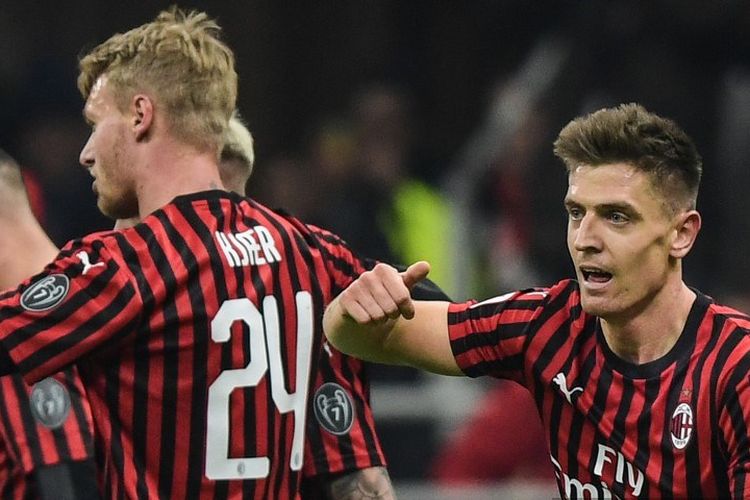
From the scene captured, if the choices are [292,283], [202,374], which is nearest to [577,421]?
[292,283]

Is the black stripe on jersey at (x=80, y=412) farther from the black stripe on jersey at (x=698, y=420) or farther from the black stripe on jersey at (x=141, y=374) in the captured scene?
the black stripe on jersey at (x=698, y=420)

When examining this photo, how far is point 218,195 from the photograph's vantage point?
156 inches

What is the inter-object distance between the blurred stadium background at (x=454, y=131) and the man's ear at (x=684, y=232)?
390 cm

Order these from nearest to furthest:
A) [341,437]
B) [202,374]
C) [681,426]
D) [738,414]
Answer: [738,414], [681,426], [202,374], [341,437]

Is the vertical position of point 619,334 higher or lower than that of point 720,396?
higher

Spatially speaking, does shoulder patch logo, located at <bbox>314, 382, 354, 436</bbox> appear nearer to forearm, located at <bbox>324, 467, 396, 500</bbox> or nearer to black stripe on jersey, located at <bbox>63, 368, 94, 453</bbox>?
forearm, located at <bbox>324, 467, 396, 500</bbox>

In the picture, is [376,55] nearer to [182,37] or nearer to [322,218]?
[322,218]

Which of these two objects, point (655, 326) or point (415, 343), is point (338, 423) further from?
point (655, 326)

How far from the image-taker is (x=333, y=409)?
14.0 ft

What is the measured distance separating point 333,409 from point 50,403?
2.32 feet

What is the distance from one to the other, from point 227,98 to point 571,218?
2.94 ft

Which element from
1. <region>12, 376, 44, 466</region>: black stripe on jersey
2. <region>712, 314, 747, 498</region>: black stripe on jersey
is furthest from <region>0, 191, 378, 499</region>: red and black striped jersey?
<region>712, 314, 747, 498</region>: black stripe on jersey

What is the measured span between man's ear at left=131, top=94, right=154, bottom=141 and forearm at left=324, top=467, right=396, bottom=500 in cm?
100

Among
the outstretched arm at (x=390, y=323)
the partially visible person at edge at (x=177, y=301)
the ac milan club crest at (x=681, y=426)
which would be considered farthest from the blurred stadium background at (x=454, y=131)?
the ac milan club crest at (x=681, y=426)
